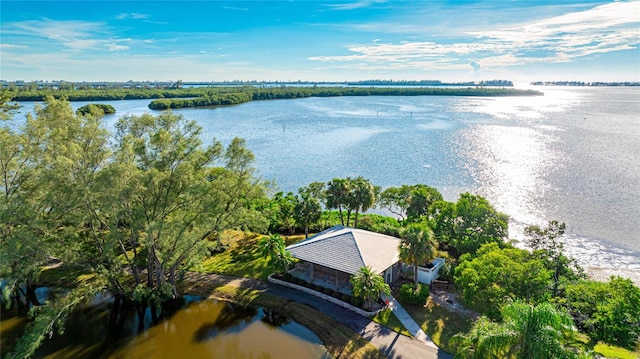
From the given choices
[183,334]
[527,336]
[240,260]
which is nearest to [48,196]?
[183,334]

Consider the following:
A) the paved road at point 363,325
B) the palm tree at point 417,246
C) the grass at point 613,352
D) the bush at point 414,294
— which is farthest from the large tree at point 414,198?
the grass at point 613,352

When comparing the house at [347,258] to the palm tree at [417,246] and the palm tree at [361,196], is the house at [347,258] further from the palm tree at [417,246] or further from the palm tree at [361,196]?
the palm tree at [361,196]

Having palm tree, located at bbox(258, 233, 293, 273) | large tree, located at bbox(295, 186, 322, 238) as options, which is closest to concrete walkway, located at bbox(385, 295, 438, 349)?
palm tree, located at bbox(258, 233, 293, 273)

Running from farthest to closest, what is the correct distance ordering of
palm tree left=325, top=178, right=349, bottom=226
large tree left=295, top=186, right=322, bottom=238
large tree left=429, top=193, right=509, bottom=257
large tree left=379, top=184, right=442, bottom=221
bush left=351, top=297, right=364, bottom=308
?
large tree left=379, top=184, right=442, bottom=221 < palm tree left=325, top=178, right=349, bottom=226 < large tree left=295, top=186, right=322, bottom=238 < large tree left=429, top=193, right=509, bottom=257 < bush left=351, top=297, right=364, bottom=308

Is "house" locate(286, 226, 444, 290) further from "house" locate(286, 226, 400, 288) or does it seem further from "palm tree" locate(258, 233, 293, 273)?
"palm tree" locate(258, 233, 293, 273)

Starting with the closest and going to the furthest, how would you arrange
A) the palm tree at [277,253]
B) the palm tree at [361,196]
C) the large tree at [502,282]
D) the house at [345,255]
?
the large tree at [502,282] → the house at [345,255] → the palm tree at [277,253] → the palm tree at [361,196]

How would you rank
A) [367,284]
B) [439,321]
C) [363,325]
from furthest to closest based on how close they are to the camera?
[367,284], [439,321], [363,325]

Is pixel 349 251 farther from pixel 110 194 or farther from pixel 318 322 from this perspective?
pixel 110 194
